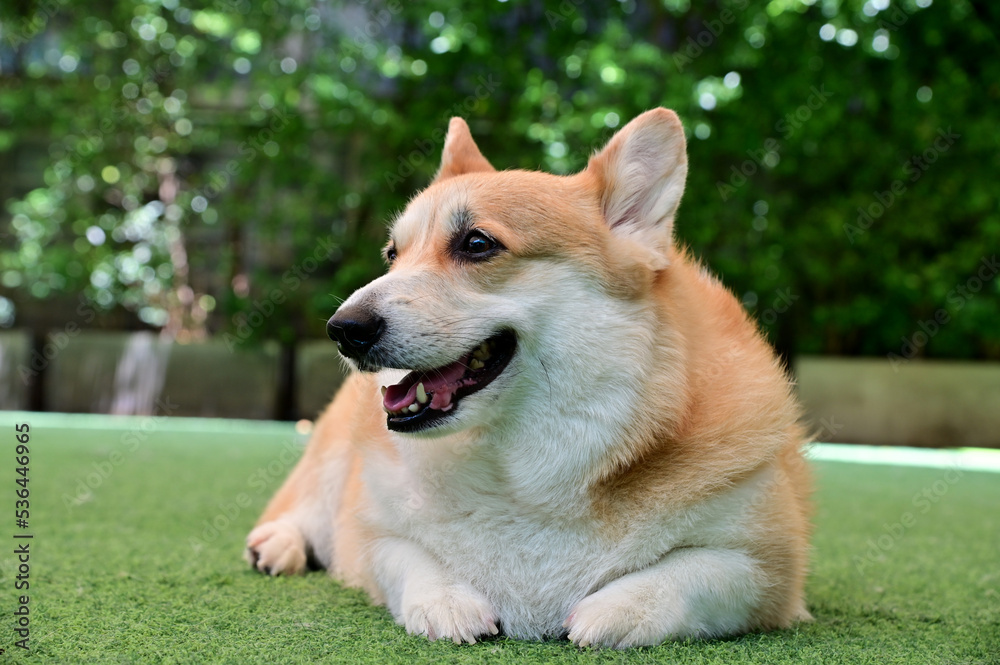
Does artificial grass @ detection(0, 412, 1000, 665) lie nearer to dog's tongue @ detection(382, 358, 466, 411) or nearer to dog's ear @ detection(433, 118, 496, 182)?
dog's tongue @ detection(382, 358, 466, 411)

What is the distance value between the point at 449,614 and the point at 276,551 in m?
0.83

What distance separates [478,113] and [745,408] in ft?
21.6

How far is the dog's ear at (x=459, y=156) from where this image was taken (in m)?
2.42

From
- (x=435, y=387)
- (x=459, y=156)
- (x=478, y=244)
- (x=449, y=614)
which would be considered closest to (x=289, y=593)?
(x=449, y=614)

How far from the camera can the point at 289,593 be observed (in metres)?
2.08

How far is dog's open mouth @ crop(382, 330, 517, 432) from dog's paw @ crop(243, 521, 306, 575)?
0.74 meters

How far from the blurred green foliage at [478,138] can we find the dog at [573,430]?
17.7 feet

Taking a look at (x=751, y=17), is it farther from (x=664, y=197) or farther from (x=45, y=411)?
(x=45, y=411)

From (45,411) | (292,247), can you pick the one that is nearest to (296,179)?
(292,247)

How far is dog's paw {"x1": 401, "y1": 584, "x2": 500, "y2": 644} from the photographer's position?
1.66m

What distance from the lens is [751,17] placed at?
7.16m

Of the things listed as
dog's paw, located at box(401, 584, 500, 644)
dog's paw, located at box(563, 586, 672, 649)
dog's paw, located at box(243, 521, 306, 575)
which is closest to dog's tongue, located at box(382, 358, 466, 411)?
dog's paw, located at box(401, 584, 500, 644)

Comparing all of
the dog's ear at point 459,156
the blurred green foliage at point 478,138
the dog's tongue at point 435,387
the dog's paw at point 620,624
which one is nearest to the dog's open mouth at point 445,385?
the dog's tongue at point 435,387

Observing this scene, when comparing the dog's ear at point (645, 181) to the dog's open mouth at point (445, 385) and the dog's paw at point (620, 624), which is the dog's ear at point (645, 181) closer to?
the dog's open mouth at point (445, 385)
